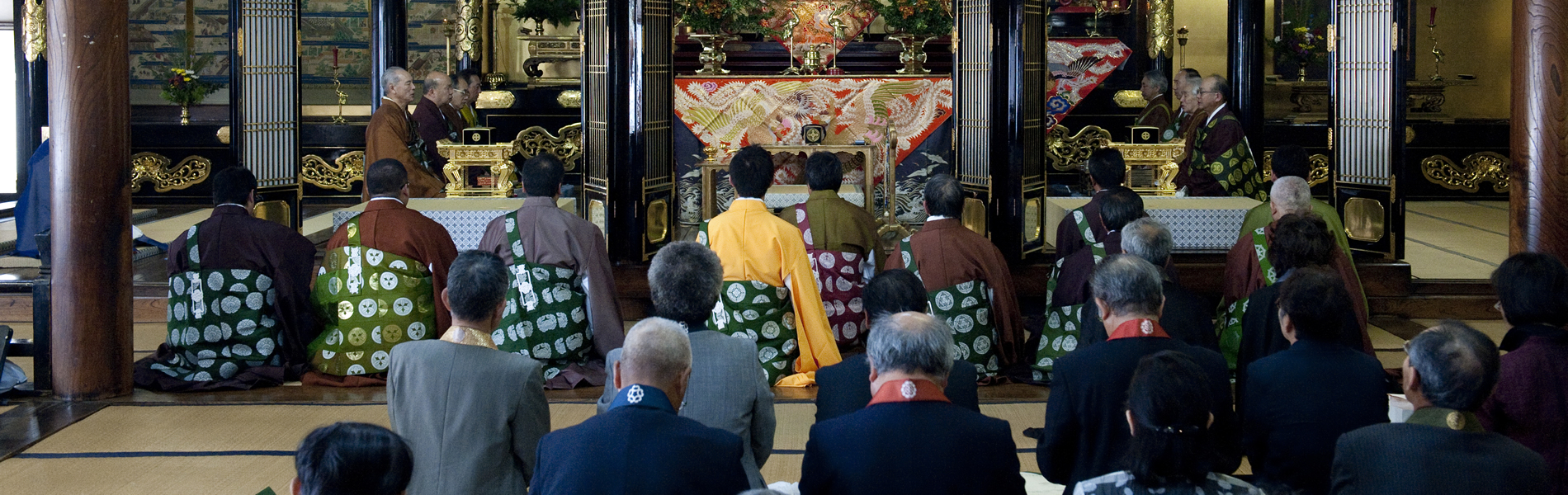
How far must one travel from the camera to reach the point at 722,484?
2525 millimetres

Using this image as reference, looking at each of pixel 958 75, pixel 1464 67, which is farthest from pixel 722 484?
pixel 1464 67

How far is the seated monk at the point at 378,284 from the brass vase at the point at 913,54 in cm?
478

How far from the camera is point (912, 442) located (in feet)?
8.35

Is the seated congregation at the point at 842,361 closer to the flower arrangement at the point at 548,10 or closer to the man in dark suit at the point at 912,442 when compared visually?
the man in dark suit at the point at 912,442

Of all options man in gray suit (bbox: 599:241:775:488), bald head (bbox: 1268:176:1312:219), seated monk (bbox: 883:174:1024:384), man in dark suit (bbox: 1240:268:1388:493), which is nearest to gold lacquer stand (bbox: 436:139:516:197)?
seated monk (bbox: 883:174:1024:384)

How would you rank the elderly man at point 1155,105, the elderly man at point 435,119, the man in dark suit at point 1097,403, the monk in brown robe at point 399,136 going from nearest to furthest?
1. the man in dark suit at point 1097,403
2. the monk in brown robe at point 399,136
3. the elderly man at point 435,119
4. the elderly man at point 1155,105

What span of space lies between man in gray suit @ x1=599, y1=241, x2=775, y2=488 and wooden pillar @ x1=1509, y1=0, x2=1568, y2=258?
3.28 meters

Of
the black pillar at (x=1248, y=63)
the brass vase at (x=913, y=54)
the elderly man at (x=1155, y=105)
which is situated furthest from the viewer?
the brass vase at (x=913, y=54)

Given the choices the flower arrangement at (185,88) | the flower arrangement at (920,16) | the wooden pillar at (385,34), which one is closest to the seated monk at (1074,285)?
the flower arrangement at (920,16)

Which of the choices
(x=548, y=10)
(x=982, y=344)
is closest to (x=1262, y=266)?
(x=982, y=344)

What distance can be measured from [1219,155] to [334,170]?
6.54 m

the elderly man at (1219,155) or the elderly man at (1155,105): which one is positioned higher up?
the elderly man at (1155,105)

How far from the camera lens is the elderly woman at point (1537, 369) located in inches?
126

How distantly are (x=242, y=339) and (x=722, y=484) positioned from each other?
12.0 feet
